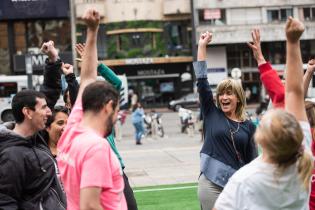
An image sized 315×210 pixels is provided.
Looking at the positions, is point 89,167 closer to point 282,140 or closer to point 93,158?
point 93,158

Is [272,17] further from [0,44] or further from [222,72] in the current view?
[0,44]

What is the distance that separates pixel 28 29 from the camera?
174ft

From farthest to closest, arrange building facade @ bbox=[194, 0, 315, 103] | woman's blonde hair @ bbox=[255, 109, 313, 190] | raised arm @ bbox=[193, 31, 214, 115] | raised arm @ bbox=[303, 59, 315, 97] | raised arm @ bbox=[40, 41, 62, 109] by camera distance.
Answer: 1. building facade @ bbox=[194, 0, 315, 103]
2. raised arm @ bbox=[193, 31, 214, 115]
3. raised arm @ bbox=[40, 41, 62, 109]
4. raised arm @ bbox=[303, 59, 315, 97]
5. woman's blonde hair @ bbox=[255, 109, 313, 190]

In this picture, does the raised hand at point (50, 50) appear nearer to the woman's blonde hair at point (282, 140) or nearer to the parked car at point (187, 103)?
the woman's blonde hair at point (282, 140)

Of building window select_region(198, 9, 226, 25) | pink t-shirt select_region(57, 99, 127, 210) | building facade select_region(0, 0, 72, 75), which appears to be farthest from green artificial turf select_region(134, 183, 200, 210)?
building window select_region(198, 9, 226, 25)

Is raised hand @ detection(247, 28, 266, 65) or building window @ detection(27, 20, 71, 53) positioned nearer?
raised hand @ detection(247, 28, 266, 65)

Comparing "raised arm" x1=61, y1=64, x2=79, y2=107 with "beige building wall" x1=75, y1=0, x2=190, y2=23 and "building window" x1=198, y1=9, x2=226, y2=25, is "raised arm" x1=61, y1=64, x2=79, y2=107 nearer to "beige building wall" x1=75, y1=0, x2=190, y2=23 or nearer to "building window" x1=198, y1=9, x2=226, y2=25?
"building window" x1=198, y1=9, x2=226, y2=25

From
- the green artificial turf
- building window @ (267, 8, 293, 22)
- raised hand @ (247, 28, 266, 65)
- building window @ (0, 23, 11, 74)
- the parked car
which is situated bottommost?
the parked car

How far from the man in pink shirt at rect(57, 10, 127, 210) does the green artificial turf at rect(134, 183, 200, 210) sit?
6.60 meters

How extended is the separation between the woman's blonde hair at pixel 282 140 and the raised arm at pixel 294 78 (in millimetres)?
485

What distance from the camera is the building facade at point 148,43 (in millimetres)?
54781

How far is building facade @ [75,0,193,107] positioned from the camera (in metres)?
54.8

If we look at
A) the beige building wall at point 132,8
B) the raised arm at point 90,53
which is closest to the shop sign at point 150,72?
the beige building wall at point 132,8

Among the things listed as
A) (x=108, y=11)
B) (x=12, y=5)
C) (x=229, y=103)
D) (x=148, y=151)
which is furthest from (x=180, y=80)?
(x=229, y=103)
